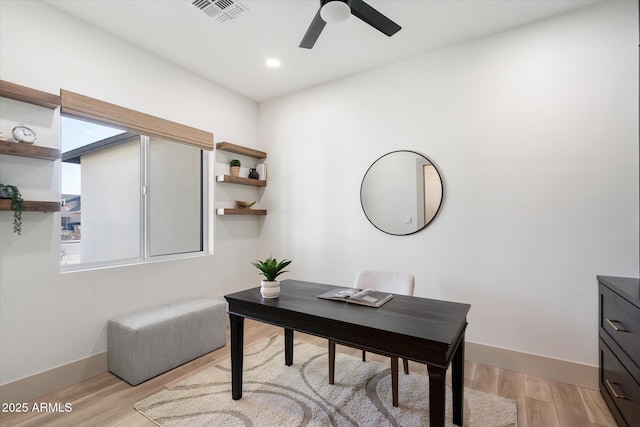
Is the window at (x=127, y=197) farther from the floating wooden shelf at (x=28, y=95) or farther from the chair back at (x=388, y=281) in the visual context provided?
the chair back at (x=388, y=281)

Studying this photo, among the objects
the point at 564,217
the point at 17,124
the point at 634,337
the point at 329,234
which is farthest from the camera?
the point at 329,234

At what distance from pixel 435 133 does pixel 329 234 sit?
1.47 m

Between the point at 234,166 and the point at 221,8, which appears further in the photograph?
the point at 234,166

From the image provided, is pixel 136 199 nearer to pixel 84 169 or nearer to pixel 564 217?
pixel 84 169

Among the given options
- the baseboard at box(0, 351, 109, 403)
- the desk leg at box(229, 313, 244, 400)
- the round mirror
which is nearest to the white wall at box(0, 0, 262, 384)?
the baseboard at box(0, 351, 109, 403)

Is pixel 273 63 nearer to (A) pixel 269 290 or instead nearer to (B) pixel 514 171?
(A) pixel 269 290

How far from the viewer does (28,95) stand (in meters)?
2.04

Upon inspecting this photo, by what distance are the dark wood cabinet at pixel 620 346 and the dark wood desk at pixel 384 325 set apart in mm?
786

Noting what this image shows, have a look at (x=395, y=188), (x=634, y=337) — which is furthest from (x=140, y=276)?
(x=634, y=337)

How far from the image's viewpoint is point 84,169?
2.78 m

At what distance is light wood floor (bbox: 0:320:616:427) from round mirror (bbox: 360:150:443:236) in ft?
4.07

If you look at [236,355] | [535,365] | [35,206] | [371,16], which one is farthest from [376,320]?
[35,206]

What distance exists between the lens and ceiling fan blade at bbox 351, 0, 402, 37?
1884mm

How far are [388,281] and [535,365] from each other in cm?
128
